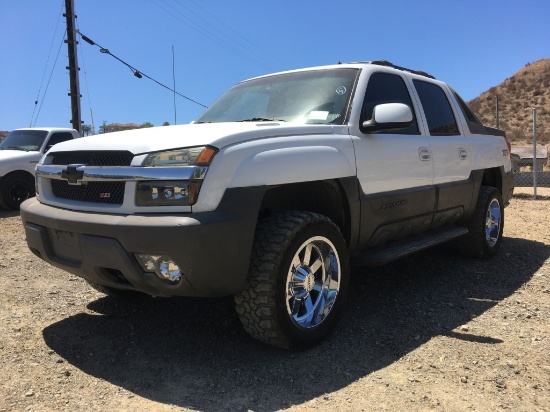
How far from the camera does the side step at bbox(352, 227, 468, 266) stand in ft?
12.1

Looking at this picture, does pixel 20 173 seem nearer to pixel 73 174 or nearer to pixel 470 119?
pixel 73 174

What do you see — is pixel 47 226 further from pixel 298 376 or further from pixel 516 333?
pixel 516 333

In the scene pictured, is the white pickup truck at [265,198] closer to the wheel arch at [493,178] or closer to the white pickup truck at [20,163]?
the wheel arch at [493,178]

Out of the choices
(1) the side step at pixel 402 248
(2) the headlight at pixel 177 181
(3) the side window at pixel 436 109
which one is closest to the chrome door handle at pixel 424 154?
(3) the side window at pixel 436 109

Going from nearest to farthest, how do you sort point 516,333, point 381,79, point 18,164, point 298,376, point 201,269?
point 201,269
point 298,376
point 516,333
point 381,79
point 18,164

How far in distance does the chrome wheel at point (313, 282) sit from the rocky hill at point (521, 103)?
3043cm

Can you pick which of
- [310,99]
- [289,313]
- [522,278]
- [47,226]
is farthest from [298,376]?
[522,278]

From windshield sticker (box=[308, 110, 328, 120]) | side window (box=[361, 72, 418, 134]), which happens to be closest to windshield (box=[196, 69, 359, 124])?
windshield sticker (box=[308, 110, 328, 120])

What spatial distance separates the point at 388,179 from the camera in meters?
3.86

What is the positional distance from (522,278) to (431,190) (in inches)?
59.2

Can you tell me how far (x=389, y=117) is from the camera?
354 cm

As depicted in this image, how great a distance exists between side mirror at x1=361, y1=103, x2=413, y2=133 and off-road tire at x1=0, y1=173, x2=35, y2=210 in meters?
8.47

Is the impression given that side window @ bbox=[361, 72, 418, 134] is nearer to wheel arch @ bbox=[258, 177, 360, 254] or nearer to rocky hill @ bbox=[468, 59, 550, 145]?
wheel arch @ bbox=[258, 177, 360, 254]

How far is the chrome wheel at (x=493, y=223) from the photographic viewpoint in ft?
18.3
